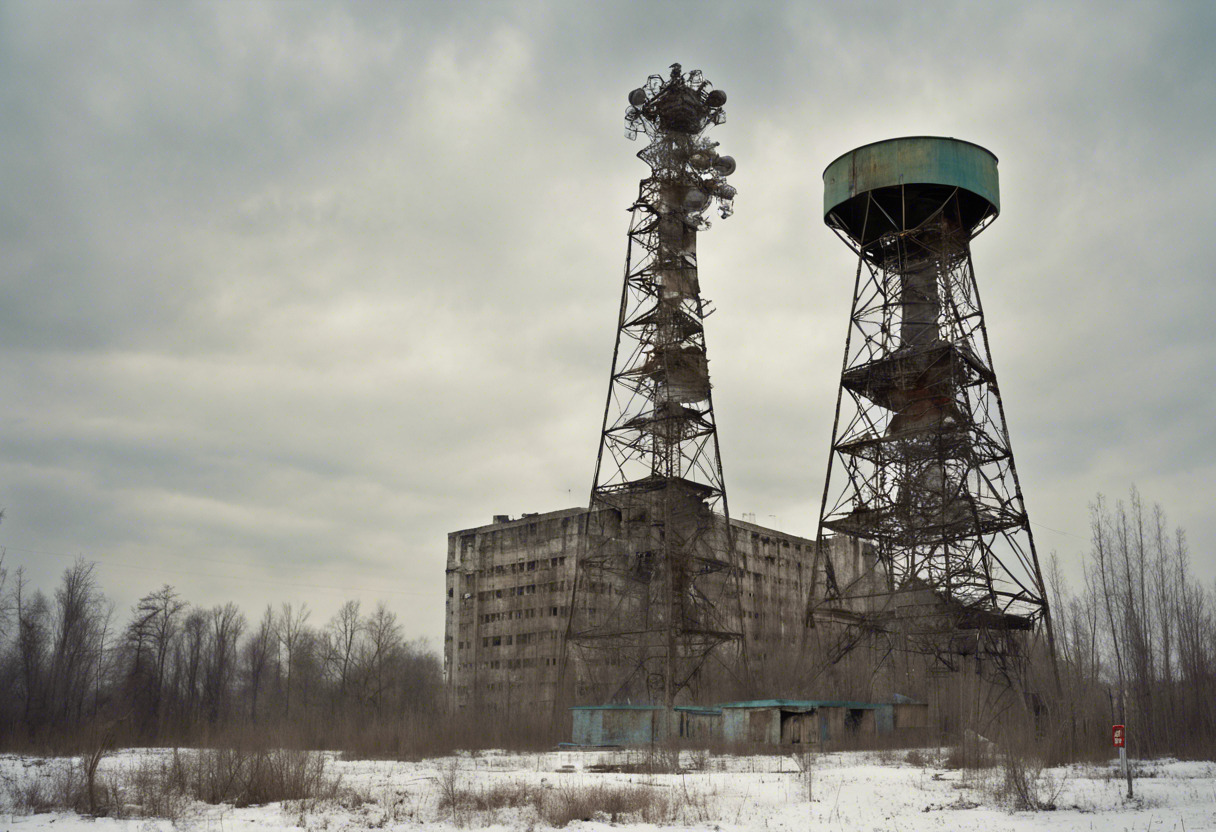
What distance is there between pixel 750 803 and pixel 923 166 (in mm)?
25437

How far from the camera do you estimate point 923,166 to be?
3528cm

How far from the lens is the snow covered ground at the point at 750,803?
15656mm

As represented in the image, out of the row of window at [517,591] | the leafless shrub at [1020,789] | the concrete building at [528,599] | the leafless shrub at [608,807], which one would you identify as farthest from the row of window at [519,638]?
the leafless shrub at [1020,789]

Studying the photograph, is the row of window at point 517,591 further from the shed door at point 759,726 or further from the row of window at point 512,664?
the shed door at point 759,726

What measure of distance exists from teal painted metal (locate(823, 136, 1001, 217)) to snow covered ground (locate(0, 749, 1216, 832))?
2064 centimetres

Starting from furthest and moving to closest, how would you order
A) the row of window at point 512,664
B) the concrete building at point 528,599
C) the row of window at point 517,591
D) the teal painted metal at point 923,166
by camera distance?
the row of window at point 517,591, the concrete building at point 528,599, the row of window at point 512,664, the teal painted metal at point 923,166

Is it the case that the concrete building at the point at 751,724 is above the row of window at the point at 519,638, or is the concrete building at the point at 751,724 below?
below

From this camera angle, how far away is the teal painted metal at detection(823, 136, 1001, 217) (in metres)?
35.2

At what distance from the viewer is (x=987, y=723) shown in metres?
31.8

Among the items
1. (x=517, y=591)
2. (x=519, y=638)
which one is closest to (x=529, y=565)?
(x=517, y=591)

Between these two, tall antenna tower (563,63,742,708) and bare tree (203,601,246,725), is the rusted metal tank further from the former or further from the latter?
bare tree (203,601,246,725)

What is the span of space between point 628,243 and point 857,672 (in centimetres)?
2236

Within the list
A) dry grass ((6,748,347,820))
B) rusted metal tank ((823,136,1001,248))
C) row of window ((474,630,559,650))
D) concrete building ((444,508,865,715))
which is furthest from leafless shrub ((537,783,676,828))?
row of window ((474,630,559,650))

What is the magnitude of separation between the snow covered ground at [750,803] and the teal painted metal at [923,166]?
20.6m
